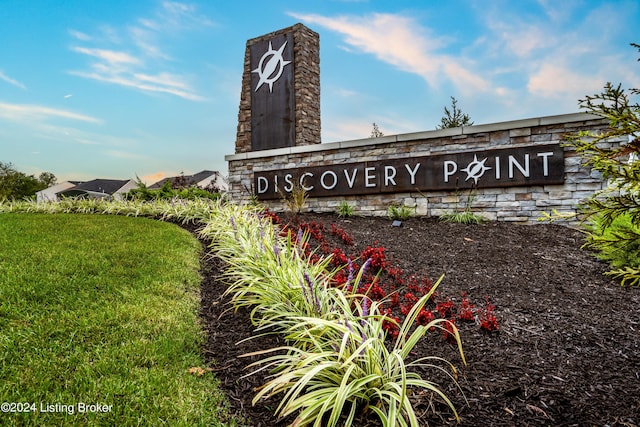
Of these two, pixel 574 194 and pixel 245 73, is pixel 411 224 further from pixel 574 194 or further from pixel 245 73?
pixel 245 73

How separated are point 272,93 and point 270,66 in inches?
31.1

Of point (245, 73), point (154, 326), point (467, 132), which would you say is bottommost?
point (154, 326)

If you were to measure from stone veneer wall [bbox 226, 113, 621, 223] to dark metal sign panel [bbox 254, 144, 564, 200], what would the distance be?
127mm

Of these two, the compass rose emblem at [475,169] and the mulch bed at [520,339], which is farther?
the compass rose emblem at [475,169]

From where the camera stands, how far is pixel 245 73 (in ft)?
40.7

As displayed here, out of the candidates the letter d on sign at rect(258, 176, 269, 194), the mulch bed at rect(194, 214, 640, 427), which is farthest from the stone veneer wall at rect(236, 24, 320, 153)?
the mulch bed at rect(194, 214, 640, 427)

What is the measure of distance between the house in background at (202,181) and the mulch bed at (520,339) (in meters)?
7.35

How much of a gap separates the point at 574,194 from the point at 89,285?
6527 mm

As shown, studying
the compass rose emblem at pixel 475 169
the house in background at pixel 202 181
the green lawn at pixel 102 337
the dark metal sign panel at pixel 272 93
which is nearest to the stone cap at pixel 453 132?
the compass rose emblem at pixel 475 169

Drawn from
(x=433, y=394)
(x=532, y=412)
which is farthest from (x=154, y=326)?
(x=532, y=412)

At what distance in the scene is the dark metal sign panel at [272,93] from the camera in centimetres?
1138

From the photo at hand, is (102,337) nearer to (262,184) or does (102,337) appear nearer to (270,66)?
(262,184)

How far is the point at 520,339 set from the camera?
320 centimetres

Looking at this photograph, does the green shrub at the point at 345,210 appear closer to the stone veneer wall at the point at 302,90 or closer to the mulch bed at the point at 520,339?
the mulch bed at the point at 520,339
